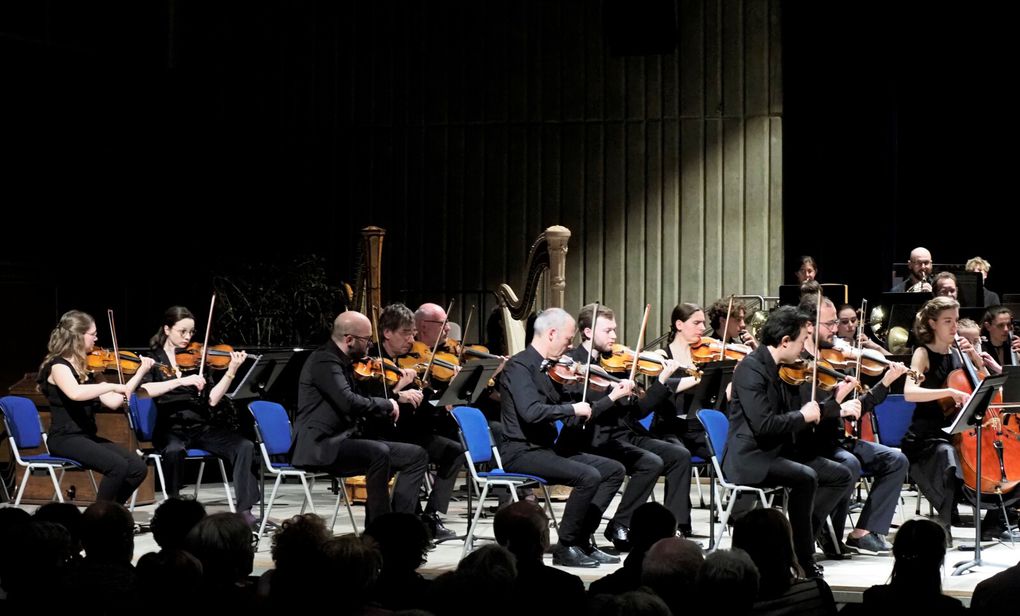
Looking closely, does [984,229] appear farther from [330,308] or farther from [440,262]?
[330,308]

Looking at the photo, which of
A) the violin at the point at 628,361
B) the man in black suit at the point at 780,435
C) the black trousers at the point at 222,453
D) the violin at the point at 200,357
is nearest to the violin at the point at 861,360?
the man in black suit at the point at 780,435

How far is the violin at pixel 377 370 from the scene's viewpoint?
24.6ft

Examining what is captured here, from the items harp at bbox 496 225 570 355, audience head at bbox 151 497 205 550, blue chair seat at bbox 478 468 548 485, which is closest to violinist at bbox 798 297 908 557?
blue chair seat at bbox 478 468 548 485

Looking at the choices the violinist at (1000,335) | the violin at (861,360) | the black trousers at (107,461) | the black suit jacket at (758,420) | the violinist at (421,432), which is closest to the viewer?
the black suit jacket at (758,420)

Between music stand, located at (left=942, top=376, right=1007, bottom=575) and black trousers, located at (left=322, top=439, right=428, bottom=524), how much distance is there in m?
2.67

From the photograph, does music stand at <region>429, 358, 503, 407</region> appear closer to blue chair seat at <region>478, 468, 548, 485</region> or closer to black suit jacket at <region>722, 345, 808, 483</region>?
blue chair seat at <region>478, 468, 548, 485</region>

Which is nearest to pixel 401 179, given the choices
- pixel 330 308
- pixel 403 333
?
pixel 330 308

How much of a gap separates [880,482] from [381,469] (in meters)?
2.51

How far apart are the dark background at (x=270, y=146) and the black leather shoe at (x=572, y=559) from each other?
571cm

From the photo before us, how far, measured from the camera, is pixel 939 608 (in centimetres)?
324

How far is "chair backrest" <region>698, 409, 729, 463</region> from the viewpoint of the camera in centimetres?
663

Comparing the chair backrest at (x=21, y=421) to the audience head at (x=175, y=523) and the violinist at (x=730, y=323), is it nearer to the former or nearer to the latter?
the audience head at (x=175, y=523)

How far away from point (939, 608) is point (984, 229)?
34.8ft

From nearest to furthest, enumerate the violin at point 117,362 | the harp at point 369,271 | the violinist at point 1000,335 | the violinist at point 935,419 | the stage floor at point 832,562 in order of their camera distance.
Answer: the stage floor at point 832,562 → the violinist at point 935,419 → the violin at point 117,362 → the violinist at point 1000,335 → the harp at point 369,271
